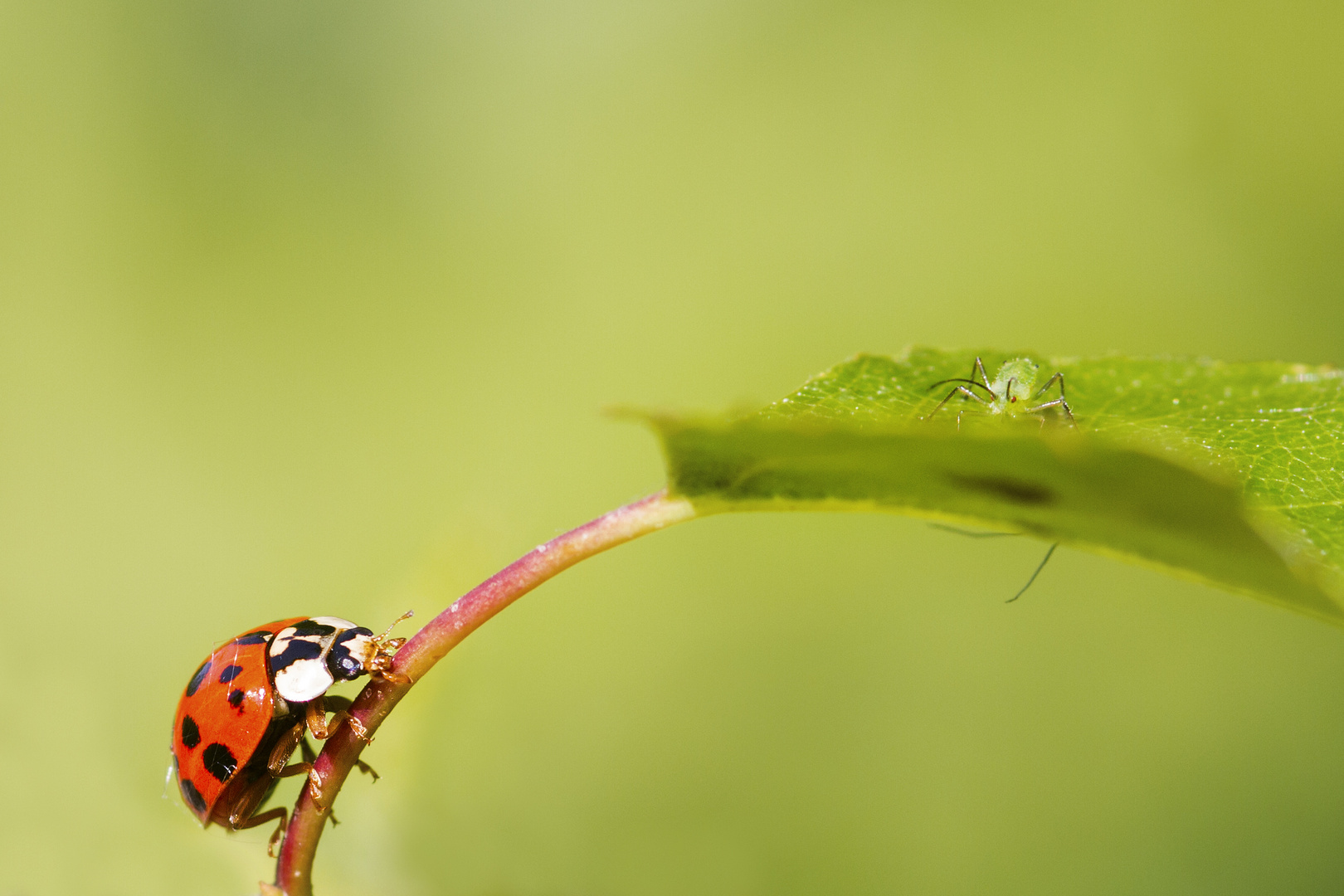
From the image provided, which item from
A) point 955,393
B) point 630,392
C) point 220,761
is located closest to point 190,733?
point 220,761

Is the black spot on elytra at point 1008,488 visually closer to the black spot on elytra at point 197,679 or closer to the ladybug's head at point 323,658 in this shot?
the ladybug's head at point 323,658

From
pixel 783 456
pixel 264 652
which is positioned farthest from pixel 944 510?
pixel 264 652

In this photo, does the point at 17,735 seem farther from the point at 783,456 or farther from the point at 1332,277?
the point at 1332,277

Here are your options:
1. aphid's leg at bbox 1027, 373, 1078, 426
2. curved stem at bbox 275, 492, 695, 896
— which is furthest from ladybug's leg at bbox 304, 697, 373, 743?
aphid's leg at bbox 1027, 373, 1078, 426

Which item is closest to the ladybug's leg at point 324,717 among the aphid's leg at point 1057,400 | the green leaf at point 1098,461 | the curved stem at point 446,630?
the curved stem at point 446,630

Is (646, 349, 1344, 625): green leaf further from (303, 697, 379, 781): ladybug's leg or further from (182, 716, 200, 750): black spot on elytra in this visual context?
(182, 716, 200, 750): black spot on elytra

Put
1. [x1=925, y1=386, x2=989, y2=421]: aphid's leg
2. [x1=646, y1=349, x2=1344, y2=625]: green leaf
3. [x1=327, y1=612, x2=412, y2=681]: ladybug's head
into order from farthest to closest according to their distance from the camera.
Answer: [x1=327, y1=612, x2=412, y2=681]: ladybug's head
[x1=925, y1=386, x2=989, y2=421]: aphid's leg
[x1=646, y1=349, x2=1344, y2=625]: green leaf
